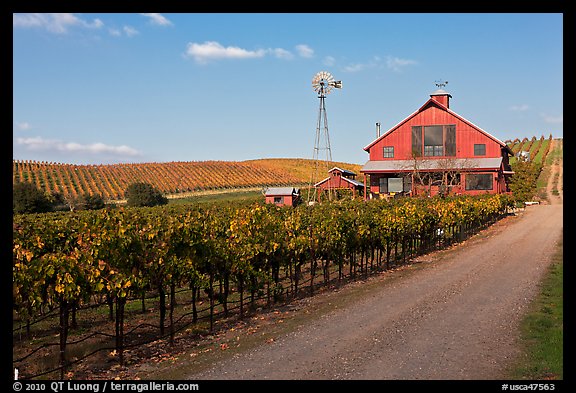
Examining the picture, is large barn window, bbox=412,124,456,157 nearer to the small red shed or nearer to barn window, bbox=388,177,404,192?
barn window, bbox=388,177,404,192

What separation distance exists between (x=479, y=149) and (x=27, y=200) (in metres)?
53.5

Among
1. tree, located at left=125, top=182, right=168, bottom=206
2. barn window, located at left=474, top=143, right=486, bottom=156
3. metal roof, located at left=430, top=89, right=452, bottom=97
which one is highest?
metal roof, located at left=430, top=89, right=452, bottom=97

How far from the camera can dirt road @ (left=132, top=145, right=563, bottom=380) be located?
497 inches

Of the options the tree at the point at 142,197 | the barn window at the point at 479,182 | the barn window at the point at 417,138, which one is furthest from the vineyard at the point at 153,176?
the barn window at the point at 479,182

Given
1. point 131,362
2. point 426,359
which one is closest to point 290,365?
point 426,359

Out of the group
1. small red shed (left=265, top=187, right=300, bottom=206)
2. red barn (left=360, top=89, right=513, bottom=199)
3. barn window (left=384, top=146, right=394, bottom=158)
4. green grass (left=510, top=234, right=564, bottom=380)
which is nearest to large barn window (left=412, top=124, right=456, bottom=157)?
red barn (left=360, top=89, right=513, bottom=199)

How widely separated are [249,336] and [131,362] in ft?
12.5

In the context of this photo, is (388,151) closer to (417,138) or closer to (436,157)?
(417,138)

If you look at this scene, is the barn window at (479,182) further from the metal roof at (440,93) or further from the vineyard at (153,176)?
the vineyard at (153,176)

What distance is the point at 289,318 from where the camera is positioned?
62.5 ft

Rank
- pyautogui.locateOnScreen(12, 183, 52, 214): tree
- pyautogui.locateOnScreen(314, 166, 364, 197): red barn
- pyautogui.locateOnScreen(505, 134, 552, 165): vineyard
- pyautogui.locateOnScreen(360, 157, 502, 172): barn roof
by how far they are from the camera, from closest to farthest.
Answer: pyautogui.locateOnScreen(12, 183, 52, 214): tree → pyautogui.locateOnScreen(360, 157, 502, 172): barn roof → pyautogui.locateOnScreen(314, 166, 364, 197): red barn → pyautogui.locateOnScreen(505, 134, 552, 165): vineyard

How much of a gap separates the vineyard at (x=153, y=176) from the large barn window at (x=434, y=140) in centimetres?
5421

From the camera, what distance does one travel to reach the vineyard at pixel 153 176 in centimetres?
9475
